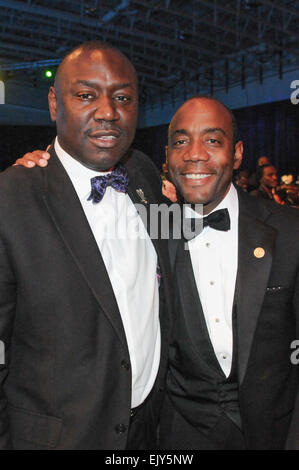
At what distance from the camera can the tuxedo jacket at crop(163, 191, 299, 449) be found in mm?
1730

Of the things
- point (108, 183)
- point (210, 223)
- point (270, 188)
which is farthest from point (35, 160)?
point (270, 188)

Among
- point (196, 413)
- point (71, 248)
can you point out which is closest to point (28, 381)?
point (71, 248)

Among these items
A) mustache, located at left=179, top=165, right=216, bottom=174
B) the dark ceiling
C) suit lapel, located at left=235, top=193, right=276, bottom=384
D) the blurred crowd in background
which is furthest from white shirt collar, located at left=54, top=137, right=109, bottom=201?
the dark ceiling

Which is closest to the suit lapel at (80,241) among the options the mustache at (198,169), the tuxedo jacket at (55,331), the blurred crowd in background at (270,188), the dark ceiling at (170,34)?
the tuxedo jacket at (55,331)

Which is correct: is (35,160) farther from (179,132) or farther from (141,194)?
(179,132)

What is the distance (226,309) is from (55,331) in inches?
28.7

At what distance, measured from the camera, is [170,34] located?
11.3 meters

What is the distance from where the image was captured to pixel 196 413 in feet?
6.07

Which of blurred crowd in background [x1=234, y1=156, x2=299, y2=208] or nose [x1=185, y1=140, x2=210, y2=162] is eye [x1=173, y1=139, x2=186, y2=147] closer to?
nose [x1=185, y1=140, x2=210, y2=162]

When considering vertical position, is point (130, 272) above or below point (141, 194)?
below

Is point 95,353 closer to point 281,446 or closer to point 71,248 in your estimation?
point 71,248

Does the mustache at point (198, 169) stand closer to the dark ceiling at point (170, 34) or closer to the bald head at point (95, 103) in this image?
the bald head at point (95, 103)

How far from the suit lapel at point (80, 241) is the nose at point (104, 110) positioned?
26 cm

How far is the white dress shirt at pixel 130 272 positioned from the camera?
158 centimetres
